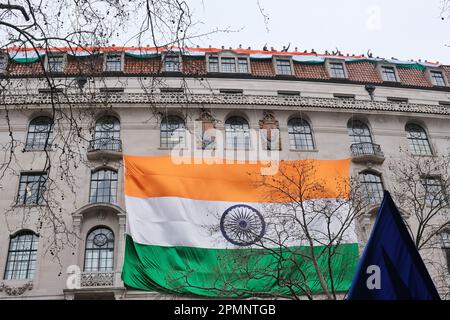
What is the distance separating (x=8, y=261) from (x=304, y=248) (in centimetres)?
1544

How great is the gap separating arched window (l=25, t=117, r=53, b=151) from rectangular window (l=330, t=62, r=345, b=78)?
2031 cm

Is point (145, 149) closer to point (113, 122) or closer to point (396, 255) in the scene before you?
point (113, 122)

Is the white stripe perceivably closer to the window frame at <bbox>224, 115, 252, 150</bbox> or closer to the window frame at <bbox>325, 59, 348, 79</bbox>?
the window frame at <bbox>224, 115, 252, 150</bbox>

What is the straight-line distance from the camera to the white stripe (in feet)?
79.3

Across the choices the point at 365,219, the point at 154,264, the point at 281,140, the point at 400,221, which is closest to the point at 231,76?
the point at 281,140

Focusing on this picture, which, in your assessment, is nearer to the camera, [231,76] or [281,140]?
[281,140]

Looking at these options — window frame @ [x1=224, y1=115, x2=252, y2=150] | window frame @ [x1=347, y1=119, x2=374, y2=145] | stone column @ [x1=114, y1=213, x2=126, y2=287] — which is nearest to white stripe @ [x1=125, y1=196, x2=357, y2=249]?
stone column @ [x1=114, y1=213, x2=126, y2=287]

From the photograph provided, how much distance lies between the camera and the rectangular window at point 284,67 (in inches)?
1422

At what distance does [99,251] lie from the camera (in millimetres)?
26406

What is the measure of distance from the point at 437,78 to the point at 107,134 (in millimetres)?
25161

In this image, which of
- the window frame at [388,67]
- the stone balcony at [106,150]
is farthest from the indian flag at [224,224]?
the window frame at [388,67]

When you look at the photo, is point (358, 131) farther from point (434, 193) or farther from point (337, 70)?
point (434, 193)

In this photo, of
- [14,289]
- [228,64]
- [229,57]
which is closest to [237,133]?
[228,64]
